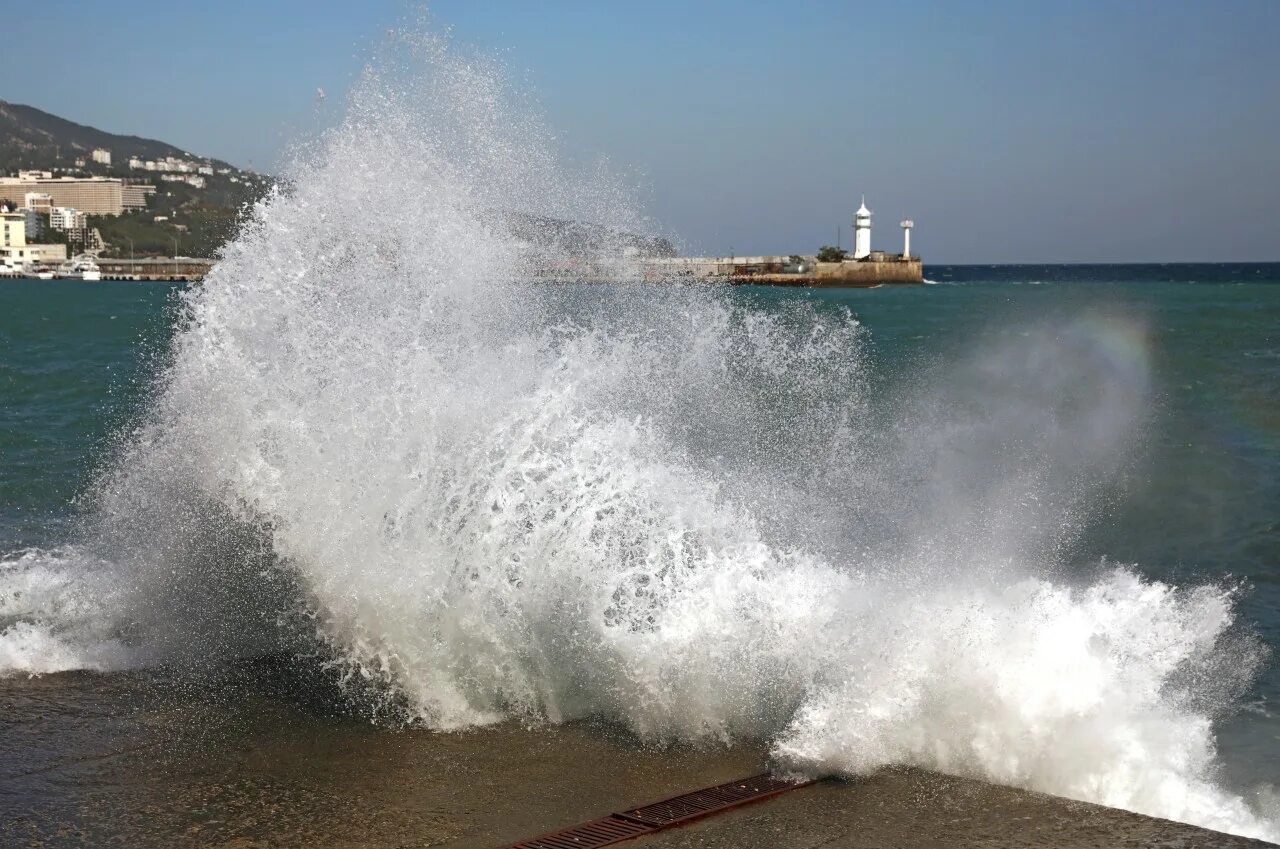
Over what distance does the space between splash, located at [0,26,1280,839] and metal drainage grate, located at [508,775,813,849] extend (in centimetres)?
28

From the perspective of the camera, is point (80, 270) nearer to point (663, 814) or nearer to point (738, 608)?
point (738, 608)

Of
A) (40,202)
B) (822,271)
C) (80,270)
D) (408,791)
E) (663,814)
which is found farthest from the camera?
(40,202)

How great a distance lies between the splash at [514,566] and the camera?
619cm

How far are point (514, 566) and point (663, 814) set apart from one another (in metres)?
1.75

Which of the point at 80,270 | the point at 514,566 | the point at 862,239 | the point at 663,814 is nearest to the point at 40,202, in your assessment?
the point at 80,270

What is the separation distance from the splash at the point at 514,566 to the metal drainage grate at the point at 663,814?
0.28 metres

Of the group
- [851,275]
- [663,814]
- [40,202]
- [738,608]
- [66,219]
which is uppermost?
[40,202]

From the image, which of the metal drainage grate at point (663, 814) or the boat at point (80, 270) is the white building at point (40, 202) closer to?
the boat at point (80, 270)

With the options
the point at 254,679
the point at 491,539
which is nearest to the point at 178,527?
the point at 254,679

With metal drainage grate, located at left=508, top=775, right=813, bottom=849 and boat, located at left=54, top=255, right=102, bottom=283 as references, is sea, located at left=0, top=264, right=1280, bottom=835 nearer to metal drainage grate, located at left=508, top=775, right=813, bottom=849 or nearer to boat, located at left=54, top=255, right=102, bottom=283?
metal drainage grate, located at left=508, top=775, right=813, bottom=849

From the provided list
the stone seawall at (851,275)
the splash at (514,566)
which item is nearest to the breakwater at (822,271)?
the stone seawall at (851,275)

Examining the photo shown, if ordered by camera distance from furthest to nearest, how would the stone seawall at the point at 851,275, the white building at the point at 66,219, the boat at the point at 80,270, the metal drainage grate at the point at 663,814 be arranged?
the white building at the point at 66,219 → the boat at the point at 80,270 → the stone seawall at the point at 851,275 → the metal drainage grate at the point at 663,814

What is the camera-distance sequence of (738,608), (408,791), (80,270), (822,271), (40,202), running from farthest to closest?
(40,202) < (80,270) < (822,271) < (738,608) < (408,791)

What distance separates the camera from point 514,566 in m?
6.64
